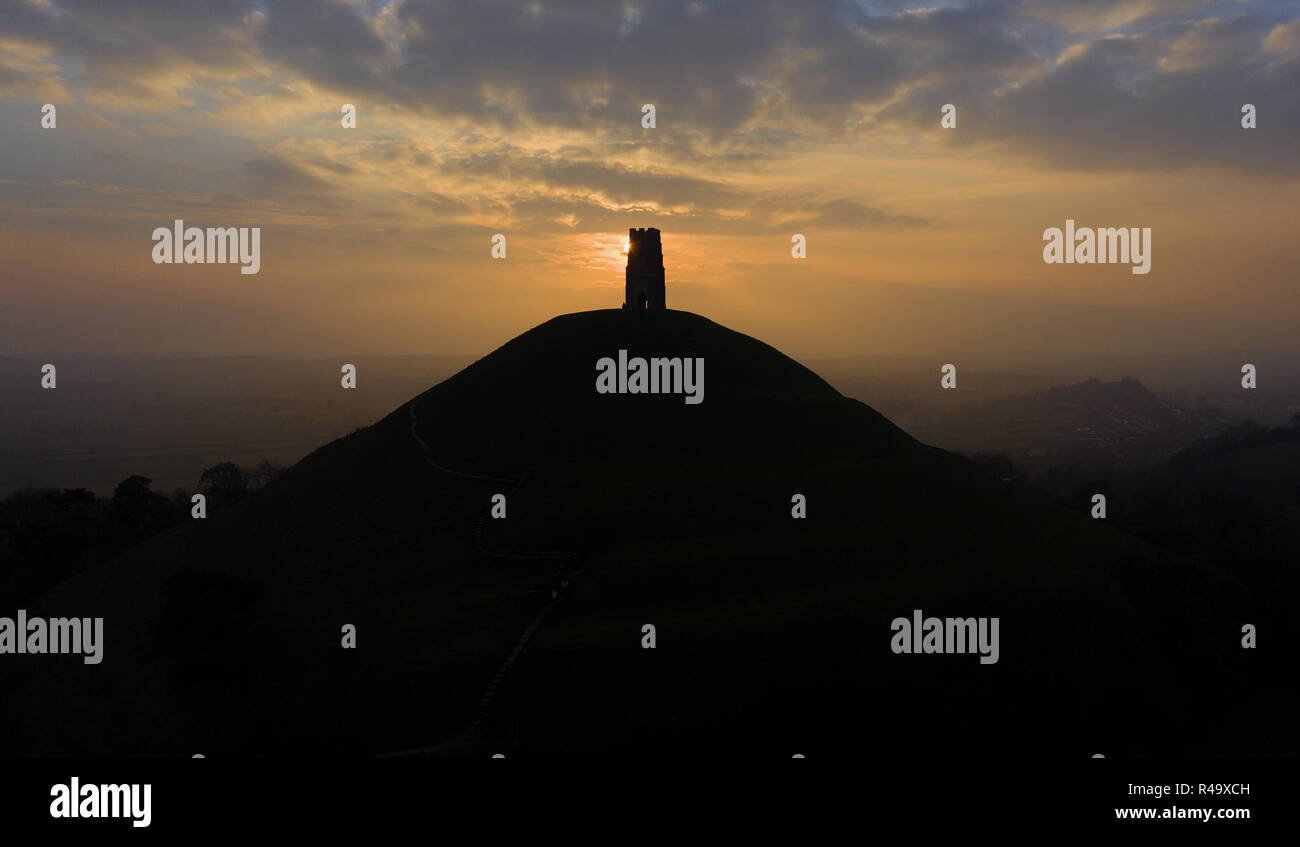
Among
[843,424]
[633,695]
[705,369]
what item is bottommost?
[633,695]

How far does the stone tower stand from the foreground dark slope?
18417 millimetres

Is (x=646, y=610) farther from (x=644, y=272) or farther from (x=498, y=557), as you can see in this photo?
(x=644, y=272)

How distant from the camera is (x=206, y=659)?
44.5 meters

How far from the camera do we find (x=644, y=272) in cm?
8444

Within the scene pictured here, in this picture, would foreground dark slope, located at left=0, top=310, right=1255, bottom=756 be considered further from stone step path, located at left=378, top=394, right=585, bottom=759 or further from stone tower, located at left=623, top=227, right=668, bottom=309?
stone tower, located at left=623, top=227, right=668, bottom=309

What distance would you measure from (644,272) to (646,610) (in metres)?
48.2

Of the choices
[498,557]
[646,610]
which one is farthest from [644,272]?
[646,610]

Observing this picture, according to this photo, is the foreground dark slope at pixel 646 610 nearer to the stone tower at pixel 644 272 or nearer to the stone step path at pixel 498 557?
the stone step path at pixel 498 557

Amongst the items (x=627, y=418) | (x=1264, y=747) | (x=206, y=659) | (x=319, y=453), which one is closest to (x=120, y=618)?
(x=206, y=659)

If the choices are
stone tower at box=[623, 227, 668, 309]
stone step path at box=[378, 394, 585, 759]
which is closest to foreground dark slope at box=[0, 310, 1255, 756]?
stone step path at box=[378, 394, 585, 759]

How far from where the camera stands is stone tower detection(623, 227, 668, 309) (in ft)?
269

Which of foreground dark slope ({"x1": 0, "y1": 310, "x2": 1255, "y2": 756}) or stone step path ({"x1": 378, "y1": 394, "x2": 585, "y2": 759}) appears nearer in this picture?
stone step path ({"x1": 378, "y1": 394, "x2": 585, "y2": 759})

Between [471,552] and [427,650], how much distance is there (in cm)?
1143

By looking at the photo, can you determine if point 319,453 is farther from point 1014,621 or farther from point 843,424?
point 1014,621
